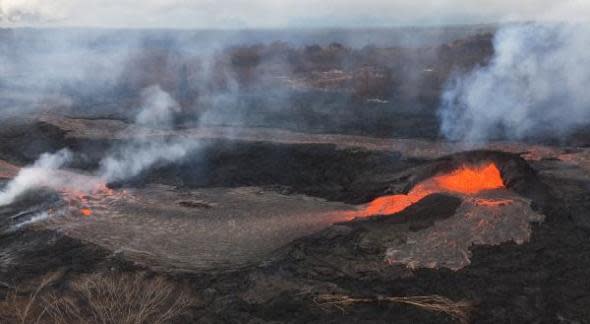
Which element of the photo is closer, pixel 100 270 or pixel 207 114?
pixel 100 270

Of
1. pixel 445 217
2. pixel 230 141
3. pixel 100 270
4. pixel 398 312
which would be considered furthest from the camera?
pixel 230 141

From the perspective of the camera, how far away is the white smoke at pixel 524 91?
2906 centimetres

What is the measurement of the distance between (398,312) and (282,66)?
48939mm

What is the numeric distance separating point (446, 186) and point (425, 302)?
7860mm

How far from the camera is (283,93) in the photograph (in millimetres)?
44781

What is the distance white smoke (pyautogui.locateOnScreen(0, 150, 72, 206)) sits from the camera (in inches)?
808

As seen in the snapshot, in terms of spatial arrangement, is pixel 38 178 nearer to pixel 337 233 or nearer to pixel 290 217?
pixel 290 217

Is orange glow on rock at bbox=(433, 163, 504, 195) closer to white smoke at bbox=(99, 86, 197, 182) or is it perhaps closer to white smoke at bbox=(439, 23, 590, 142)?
white smoke at bbox=(439, 23, 590, 142)

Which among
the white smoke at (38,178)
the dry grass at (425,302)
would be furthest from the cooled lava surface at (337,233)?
the white smoke at (38,178)

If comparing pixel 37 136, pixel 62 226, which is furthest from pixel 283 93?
pixel 62 226

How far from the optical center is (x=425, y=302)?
1239cm

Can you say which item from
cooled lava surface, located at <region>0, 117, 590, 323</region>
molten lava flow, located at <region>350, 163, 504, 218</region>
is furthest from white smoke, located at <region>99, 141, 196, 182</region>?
molten lava flow, located at <region>350, 163, 504, 218</region>

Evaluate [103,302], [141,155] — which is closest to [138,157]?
[141,155]

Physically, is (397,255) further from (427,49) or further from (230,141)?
(427,49)
